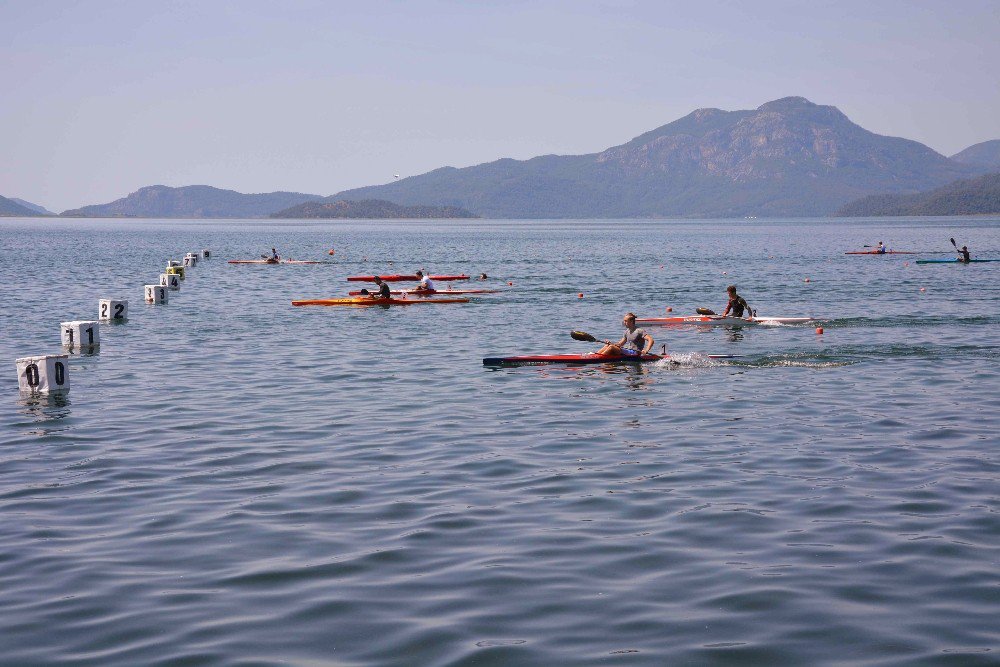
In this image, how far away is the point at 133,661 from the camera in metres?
9.30

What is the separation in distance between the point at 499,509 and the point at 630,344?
49.2ft

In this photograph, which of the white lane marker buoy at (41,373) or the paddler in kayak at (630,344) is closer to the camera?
the white lane marker buoy at (41,373)

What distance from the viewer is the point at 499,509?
14.0 m

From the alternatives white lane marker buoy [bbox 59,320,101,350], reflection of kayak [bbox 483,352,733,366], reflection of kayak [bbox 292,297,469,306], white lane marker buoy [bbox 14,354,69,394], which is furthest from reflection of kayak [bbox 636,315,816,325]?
white lane marker buoy [bbox 14,354,69,394]

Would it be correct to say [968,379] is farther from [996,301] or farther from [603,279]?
[603,279]

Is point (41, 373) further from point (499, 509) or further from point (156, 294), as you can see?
point (156, 294)

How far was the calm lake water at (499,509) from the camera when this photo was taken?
9.91 metres

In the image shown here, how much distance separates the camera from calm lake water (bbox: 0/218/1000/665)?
9.91 metres

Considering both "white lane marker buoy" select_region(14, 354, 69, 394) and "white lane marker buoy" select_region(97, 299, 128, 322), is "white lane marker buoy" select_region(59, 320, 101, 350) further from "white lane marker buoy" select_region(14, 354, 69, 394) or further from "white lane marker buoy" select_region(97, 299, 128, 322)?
"white lane marker buoy" select_region(97, 299, 128, 322)

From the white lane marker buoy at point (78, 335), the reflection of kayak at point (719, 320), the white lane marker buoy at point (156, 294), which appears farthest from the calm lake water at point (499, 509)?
the white lane marker buoy at point (156, 294)

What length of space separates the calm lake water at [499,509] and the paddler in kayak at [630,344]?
0.70 metres

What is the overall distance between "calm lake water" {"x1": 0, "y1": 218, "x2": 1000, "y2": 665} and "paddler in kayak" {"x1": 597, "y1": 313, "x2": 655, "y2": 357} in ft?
2.31

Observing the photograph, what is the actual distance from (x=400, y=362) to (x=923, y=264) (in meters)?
63.5

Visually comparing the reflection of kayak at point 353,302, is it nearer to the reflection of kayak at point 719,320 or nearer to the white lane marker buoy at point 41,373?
the reflection of kayak at point 719,320
